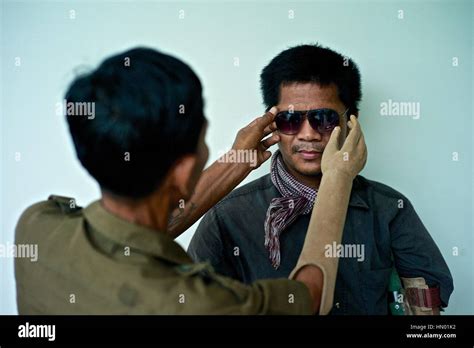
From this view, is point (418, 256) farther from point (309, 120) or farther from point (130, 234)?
point (130, 234)

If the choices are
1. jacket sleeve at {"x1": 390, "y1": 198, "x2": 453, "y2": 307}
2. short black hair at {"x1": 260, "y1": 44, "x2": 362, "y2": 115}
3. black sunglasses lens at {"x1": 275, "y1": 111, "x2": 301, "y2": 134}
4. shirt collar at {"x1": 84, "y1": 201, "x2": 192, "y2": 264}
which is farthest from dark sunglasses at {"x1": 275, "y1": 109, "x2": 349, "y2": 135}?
shirt collar at {"x1": 84, "y1": 201, "x2": 192, "y2": 264}

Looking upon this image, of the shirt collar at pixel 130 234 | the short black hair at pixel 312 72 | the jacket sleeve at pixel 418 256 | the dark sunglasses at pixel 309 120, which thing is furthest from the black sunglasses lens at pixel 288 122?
the shirt collar at pixel 130 234

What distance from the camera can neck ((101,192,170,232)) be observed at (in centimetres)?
145

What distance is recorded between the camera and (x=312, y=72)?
7.27ft

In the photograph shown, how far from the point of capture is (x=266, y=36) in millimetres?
2309

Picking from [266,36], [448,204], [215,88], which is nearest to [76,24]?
[215,88]

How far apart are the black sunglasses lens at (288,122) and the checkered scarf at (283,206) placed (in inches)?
5.4

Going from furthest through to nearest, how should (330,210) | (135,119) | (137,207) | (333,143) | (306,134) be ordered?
(306,134) → (333,143) → (330,210) → (137,207) → (135,119)

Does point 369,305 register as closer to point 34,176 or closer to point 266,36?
point 266,36

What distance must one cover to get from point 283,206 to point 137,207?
0.83 meters

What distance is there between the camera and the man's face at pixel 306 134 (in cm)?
214

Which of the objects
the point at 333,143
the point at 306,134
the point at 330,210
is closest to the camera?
the point at 330,210

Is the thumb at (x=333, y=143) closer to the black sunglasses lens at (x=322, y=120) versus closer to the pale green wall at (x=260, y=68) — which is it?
the black sunglasses lens at (x=322, y=120)

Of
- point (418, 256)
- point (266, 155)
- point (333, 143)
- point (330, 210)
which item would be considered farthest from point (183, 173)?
point (418, 256)
